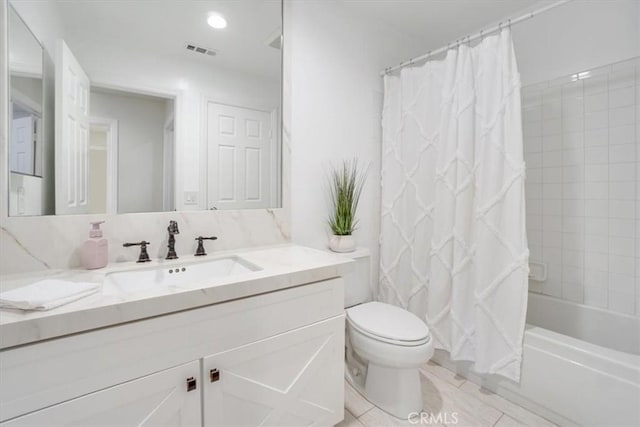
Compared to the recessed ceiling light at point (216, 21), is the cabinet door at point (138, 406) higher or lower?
lower

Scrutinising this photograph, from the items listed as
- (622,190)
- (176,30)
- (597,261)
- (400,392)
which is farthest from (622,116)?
(176,30)

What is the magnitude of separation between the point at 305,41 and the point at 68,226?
1.54 meters

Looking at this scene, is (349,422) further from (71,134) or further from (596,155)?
(596,155)

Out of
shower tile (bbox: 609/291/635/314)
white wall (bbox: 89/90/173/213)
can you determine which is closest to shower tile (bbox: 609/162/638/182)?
shower tile (bbox: 609/291/635/314)

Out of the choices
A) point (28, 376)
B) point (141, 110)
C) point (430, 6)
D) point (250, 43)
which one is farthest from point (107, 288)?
point (430, 6)

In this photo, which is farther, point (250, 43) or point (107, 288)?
point (250, 43)

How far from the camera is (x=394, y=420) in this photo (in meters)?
1.39

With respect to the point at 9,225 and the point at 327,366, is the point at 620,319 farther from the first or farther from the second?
the point at 9,225

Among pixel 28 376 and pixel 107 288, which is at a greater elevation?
pixel 107 288

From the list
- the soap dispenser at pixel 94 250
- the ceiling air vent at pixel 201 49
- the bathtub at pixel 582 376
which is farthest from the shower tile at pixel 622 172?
the soap dispenser at pixel 94 250

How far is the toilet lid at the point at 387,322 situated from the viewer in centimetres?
136

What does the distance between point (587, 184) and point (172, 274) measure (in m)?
2.41

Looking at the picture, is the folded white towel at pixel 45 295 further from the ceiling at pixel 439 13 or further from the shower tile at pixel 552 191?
the shower tile at pixel 552 191

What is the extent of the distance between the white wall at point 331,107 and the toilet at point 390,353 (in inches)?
21.7
